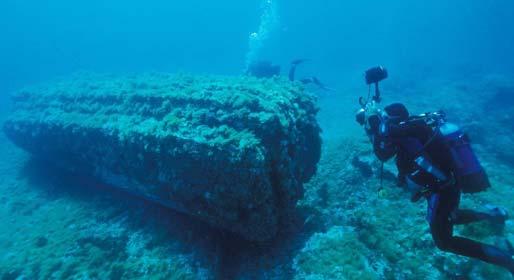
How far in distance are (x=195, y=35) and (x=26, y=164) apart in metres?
89.6

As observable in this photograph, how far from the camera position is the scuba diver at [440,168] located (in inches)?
140

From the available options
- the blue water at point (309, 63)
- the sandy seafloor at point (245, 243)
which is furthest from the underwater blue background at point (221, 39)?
the sandy seafloor at point (245, 243)

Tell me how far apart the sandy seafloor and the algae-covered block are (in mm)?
504

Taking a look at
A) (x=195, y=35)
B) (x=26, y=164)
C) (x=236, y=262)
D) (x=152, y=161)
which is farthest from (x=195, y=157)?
(x=195, y=35)

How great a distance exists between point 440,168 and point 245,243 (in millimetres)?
3254

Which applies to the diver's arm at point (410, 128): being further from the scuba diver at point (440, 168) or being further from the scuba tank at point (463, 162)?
the scuba tank at point (463, 162)

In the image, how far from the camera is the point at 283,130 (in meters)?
4.80

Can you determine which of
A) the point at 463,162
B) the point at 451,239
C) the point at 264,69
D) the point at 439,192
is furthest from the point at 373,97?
the point at 264,69

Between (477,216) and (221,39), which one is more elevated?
(221,39)

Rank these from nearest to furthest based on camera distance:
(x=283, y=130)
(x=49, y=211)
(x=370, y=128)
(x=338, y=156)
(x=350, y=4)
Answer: (x=370, y=128)
(x=283, y=130)
(x=49, y=211)
(x=338, y=156)
(x=350, y=4)

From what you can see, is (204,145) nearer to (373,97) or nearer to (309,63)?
(373,97)

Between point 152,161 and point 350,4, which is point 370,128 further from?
point 350,4

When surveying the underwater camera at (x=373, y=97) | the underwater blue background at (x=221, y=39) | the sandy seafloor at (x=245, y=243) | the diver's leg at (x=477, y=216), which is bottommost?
the sandy seafloor at (x=245, y=243)

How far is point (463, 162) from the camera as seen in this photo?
3568mm
